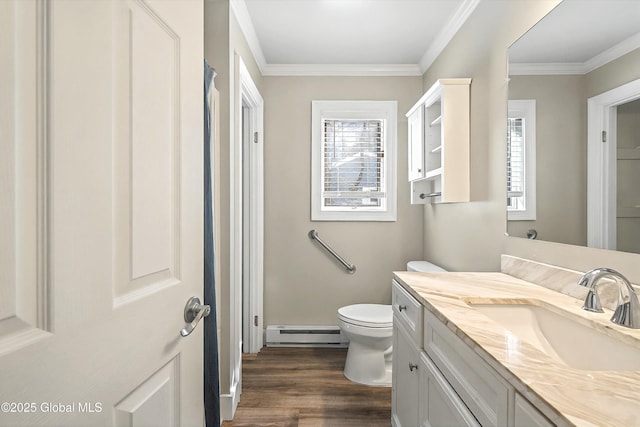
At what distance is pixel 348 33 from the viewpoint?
2.45 meters

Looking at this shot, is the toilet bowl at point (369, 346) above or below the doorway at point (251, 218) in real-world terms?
below

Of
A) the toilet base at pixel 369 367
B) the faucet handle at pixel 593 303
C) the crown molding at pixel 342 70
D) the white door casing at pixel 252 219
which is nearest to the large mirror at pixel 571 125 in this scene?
the faucet handle at pixel 593 303

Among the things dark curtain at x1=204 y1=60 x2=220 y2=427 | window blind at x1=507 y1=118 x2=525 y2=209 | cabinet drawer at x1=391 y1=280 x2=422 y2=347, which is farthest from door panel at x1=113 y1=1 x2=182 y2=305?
window blind at x1=507 y1=118 x2=525 y2=209

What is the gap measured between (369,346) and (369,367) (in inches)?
5.5

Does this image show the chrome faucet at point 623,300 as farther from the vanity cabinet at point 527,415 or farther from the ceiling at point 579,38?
the ceiling at point 579,38

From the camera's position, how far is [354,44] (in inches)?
103

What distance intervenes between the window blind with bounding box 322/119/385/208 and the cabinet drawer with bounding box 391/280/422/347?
1.46 m

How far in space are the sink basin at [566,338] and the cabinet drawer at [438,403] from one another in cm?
25

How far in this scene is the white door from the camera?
45 cm

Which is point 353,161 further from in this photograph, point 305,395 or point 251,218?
point 305,395

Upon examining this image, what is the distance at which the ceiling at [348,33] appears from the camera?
83.7 inches

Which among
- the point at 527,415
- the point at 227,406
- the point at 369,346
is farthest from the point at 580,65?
the point at 227,406

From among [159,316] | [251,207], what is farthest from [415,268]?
[159,316]

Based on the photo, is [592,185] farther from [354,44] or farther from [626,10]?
[354,44]
